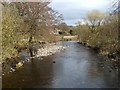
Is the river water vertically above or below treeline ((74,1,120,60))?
below

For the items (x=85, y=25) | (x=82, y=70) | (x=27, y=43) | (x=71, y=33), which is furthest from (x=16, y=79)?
(x=71, y=33)

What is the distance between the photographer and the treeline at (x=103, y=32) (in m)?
30.0

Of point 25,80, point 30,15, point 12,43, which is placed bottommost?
point 25,80

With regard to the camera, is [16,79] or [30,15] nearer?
[16,79]

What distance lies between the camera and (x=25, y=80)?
19.7 metres

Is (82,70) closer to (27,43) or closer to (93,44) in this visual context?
(27,43)

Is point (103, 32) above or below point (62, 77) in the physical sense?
above

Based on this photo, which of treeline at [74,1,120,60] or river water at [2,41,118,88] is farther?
treeline at [74,1,120,60]

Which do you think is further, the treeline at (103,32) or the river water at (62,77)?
the treeline at (103,32)

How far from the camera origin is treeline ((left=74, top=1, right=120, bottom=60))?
1180 inches

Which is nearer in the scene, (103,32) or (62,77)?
(62,77)

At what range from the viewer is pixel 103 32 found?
1503 inches

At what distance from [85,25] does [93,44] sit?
15903 millimetres

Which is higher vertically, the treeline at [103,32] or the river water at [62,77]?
the treeline at [103,32]
